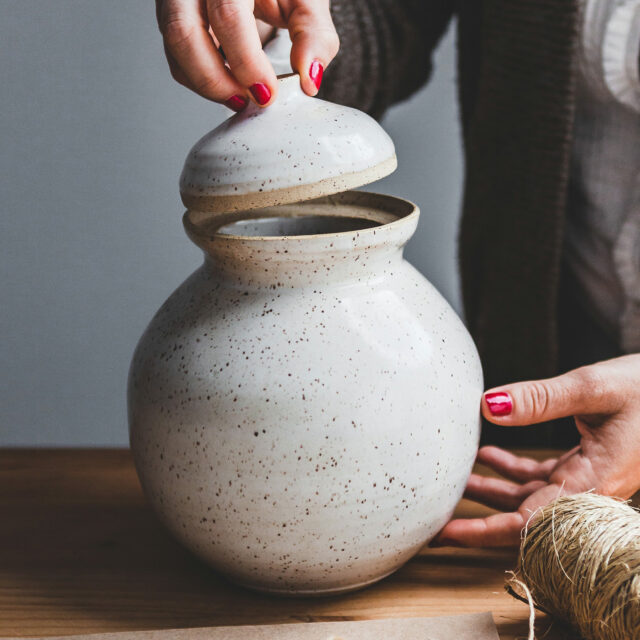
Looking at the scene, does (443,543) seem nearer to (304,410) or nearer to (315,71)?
(304,410)

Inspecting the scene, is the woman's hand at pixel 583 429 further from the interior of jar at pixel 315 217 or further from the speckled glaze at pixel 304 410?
the interior of jar at pixel 315 217

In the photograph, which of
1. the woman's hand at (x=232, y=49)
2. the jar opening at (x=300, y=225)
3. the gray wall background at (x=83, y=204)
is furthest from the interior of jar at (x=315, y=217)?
the gray wall background at (x=83, y=204)

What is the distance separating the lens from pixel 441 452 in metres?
0.60

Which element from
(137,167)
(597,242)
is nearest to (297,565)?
(597,242)

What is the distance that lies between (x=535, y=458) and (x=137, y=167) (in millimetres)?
942

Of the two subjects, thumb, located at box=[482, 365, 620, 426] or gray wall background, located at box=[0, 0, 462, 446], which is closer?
thumb, located at box=[482, 365, 620, 426]

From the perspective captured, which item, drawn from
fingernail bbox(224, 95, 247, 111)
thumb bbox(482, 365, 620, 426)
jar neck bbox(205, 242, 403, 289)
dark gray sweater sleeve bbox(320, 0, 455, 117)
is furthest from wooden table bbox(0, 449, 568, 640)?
dark gray sweater sleeve bbox(320, 0, 455, 117)

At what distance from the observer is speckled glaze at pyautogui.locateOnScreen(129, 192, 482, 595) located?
558mm

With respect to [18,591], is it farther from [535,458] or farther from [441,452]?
[535,458]

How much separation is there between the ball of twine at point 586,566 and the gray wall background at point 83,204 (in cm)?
107

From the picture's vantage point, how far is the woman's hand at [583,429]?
687mm

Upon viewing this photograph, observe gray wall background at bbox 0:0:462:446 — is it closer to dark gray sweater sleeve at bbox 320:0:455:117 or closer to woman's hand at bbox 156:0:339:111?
dark gray sweater sleeve at bbox 320:0:455:117

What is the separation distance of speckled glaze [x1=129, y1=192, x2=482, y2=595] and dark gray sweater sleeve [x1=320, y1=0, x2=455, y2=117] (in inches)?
19.9

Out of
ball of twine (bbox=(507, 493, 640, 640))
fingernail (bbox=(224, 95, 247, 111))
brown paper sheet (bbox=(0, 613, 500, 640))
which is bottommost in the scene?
brown paper sheet (bbox=(0, 613, 500, 640))
